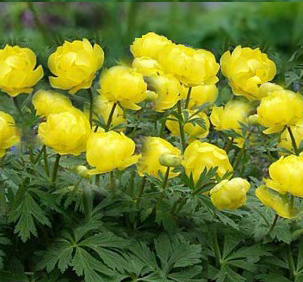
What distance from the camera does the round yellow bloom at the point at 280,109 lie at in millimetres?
1575

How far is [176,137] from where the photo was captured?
1.89 meters

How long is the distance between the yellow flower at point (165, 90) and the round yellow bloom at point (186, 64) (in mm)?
17

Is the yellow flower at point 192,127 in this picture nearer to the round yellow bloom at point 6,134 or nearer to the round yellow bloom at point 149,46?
the round yellow bloom at point 149,46

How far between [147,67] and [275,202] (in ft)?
1.14

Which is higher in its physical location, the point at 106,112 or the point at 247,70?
the point at 247,70

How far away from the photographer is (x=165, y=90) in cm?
160

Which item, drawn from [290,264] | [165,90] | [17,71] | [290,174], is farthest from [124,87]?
[290,264]

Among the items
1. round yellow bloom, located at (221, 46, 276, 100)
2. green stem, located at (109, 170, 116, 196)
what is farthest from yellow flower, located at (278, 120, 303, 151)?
green stem, located at (109, 170, 116, 196)

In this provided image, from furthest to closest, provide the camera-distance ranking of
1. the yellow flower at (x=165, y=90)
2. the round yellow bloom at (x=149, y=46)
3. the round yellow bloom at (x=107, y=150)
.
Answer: the round yellow bloom at (x=149, y=46)
the yellow flower at (x=165, y=90)
the round yellow bloom at (x=107, y=150)

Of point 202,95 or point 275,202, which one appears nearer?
point 275,202

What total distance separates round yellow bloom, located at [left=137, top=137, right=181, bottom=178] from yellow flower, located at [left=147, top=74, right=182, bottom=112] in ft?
0.24

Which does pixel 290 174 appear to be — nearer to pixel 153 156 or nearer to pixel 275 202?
pixel 275 202

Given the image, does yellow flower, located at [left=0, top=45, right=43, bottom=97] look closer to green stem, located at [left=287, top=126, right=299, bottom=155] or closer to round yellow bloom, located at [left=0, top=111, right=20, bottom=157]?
round yellow bloom, located at [left=0, top=111, right=20, bottom=157]

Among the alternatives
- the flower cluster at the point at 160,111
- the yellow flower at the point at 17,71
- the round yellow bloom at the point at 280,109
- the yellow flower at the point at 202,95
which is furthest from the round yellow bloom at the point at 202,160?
the yellow flower at the point at 17,71
